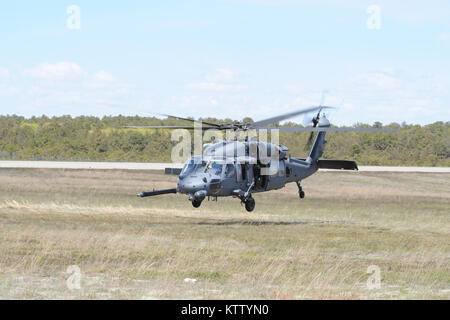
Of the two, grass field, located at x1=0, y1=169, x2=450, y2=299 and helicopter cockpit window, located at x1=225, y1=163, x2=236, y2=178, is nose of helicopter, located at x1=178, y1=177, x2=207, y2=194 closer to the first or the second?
helicopter cockpit window, located at x1=225, y1=163, x2=236, y2=178

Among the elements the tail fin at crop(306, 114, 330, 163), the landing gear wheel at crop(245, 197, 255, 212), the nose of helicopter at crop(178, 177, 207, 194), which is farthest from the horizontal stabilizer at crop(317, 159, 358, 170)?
the nose of helicopter at crop(178, 177, 207, 194)

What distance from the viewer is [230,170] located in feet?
104

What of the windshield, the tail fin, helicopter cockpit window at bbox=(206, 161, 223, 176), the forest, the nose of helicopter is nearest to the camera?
the nose of helicopter

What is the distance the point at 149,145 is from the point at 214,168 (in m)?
74.4

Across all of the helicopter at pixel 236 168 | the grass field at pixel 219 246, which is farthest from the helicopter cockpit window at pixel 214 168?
the grass field at pixel 219 246

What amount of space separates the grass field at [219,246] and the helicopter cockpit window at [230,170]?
2303 mm

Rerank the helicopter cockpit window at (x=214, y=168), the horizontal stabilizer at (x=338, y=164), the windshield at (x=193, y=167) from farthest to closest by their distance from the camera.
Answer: the horizontal stabilizer at (x=338, y=164) < the helicopter cockpit window at (x=214, y=168) < the windshield at (x=193, y=167)

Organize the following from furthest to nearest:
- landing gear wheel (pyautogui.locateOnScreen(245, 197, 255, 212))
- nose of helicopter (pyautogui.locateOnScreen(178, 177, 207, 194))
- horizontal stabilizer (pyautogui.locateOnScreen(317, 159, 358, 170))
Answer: horizontal stabilizer (pyautogui.locateOnScreen(317, 159, 358, 170)) → landing gear wheel (pyautogui.locateOnScreen(245, 197, 255, 212)) → nose of helicopter (pyautogui.locateOnScreen(178, 177, 207, 194))

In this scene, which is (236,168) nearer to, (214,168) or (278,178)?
(214,168)

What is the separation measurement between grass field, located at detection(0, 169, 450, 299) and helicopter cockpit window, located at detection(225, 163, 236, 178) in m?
2.30

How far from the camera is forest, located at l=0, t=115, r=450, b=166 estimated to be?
102 meters

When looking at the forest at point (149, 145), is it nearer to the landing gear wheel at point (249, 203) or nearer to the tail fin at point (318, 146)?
the tail fin at point (318, 146)

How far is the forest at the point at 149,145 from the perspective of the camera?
334 feet
